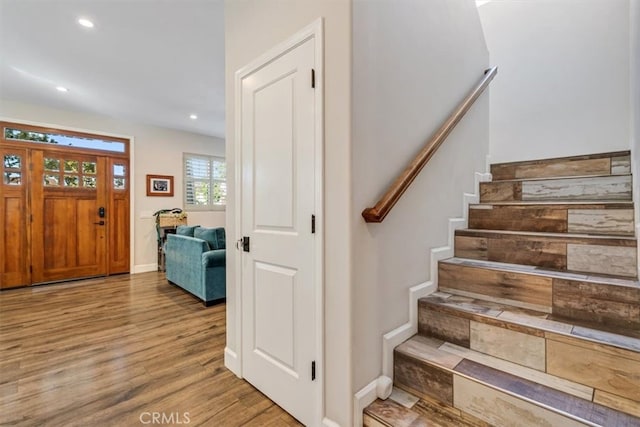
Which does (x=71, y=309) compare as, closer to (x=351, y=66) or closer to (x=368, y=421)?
(x=368, y=421)

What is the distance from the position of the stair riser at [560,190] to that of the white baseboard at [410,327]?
0.40 metres

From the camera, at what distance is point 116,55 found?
2.99m

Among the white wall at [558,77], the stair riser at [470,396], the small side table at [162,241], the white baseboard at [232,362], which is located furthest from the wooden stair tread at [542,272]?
the small side table at [162,241]

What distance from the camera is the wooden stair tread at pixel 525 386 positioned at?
3.44 feet

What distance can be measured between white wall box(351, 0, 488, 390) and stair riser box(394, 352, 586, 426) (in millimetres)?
174

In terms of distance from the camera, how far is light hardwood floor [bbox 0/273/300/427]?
5.28 ft

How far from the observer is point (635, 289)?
1281 millimetres

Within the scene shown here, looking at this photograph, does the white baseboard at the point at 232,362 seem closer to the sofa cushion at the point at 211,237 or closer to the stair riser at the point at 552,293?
the stair riser at the point at 552,293

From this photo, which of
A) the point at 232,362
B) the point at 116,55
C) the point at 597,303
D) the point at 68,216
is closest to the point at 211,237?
the point at 232,362

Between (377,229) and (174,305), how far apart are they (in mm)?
3013

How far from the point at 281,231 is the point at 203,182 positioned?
5180mm

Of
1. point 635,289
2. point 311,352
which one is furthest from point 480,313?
point 311,352

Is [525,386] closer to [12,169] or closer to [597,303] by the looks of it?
[597,303]

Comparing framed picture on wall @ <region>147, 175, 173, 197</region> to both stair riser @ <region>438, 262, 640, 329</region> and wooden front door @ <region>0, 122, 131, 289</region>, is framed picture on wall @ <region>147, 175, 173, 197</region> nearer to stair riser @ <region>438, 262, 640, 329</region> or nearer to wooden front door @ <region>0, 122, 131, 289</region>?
wooden front door @ <region>0, 122, 131, 289</region>
